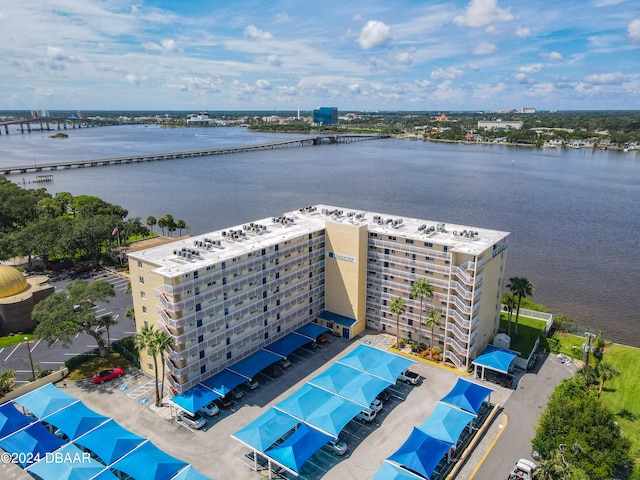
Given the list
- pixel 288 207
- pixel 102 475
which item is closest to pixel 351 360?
pixel 102 475

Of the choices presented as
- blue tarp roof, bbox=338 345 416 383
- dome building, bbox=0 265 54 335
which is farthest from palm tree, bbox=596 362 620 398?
dome building, bbox=0 265 54 335

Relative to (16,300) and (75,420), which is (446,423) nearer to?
(75,420)

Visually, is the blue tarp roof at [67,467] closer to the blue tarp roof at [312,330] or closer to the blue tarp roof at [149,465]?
the blue tarp roof at [149,465]

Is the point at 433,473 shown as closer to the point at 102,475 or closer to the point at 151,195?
the point at 102,475

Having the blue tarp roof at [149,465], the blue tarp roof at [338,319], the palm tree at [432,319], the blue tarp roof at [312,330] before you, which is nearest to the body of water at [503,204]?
the palm tree at [432,319]

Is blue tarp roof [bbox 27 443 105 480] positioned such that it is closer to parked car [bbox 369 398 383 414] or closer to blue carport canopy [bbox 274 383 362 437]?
blue carport canopy [bbox 274 383 362 437]

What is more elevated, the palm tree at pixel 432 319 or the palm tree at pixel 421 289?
the palm tree at pixel 421 289

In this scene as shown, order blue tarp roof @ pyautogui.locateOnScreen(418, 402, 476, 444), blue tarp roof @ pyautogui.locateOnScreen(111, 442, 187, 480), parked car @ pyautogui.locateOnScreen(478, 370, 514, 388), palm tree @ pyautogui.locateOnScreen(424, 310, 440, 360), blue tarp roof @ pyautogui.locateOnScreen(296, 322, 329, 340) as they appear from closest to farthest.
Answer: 1. blue tarp roof @ pyautogui.locateOnScreen(111, 442, 187, 480)
2. blue tarp roof @ pyautogui.locateOnScreen(418, 402, 476, 444)
3. parked car @ pyautogui.locateOnScreen(478, 370, 514, 388)
4. palm tree @ pyautogui.locateOnScreen(424, 310, 440, 360)
5. blue tarp roof @ pyautogui.locateOnScreen(296, 322, 329, 340)
